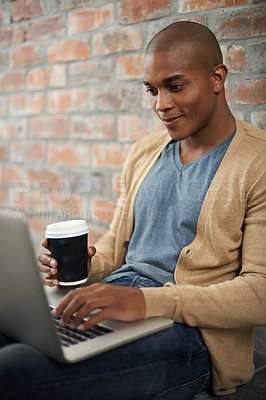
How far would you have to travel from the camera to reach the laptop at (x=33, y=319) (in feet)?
2.55

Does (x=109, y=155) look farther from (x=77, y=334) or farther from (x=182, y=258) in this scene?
(x=77, y=334)

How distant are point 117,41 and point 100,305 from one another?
46.1 inches

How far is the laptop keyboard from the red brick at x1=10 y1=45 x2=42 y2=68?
148 cm

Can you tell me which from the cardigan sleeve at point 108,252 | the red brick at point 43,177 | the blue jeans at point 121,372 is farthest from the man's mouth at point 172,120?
the red brick at point 43,177

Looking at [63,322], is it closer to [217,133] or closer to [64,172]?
[217,133]

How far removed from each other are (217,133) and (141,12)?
0.67 metres

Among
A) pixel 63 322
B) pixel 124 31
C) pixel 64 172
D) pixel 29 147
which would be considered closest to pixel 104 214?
pixel 64 172

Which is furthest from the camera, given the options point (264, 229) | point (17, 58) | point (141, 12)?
point (17, 58)

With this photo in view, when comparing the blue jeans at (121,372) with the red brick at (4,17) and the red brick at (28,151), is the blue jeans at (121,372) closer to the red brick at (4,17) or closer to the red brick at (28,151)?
the red brick at (28,151)

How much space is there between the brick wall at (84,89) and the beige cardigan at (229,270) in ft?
1.05

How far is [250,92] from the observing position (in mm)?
1435

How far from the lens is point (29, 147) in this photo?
7.32 ft

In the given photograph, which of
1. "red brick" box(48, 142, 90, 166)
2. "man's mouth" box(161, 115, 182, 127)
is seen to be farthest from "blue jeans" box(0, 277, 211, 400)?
"red brick" box(48, 142, 90, 166)

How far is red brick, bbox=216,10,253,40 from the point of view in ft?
4.61
